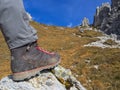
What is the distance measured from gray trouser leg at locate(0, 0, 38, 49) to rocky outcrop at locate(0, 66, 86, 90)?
1441 millimetres

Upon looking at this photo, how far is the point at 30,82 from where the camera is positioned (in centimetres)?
686

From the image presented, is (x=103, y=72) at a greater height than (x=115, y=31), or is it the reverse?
(x=115, y=31)

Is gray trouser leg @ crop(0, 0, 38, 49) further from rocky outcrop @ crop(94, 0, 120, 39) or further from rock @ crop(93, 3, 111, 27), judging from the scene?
rock @ crop(93, 3, 111, 27)

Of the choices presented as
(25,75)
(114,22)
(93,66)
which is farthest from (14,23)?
(114,22)

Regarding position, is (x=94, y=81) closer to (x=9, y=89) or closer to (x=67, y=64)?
(x=67, y=64)

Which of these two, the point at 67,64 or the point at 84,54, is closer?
the point at 67,64

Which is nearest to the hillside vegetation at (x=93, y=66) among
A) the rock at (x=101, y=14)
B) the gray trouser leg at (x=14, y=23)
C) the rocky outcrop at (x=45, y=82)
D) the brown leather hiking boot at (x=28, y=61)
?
the rocky outcrop at (x=45, y=82)

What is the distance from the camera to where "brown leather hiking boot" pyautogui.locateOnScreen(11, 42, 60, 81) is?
19.6 feet

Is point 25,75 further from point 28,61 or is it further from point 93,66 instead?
point 93,66

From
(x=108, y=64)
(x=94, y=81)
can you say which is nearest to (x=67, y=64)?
(x=108, y=64)

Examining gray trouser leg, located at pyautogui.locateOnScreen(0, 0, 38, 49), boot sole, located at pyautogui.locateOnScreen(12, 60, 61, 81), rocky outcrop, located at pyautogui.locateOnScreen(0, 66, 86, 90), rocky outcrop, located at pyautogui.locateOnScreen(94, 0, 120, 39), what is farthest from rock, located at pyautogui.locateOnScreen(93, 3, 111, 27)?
gray trouser leg, located at pyautogui.locateOnScreen(0, 0, 38, 49)

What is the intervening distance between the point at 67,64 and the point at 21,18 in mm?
24905

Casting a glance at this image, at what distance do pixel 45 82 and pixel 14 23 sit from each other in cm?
217

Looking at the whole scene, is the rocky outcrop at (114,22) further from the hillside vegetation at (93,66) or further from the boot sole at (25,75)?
the boot sole at (25,75)
